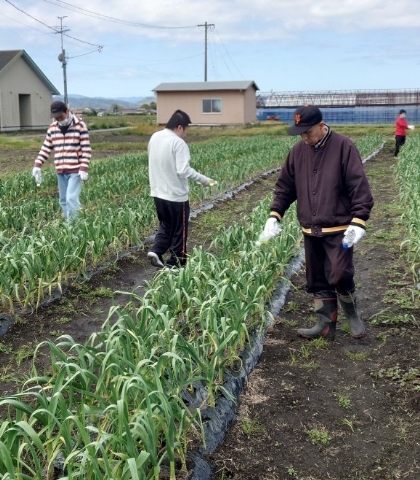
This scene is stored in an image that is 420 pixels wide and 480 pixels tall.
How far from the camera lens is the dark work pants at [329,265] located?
3666mm

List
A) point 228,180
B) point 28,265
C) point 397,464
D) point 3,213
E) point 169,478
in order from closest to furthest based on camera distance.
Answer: point 169,478
point 397,464
point 28,265
point 3,213
point 228,180

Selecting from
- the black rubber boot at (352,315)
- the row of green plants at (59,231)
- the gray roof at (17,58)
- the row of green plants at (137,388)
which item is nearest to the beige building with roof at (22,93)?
the gray roof at (17,58)

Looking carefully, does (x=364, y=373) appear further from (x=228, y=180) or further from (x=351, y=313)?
(x=228, y=180)

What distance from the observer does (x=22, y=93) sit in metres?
31.7

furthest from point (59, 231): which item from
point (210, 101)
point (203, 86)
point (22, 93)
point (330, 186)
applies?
point (203, 86)

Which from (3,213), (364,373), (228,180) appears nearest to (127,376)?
(364,373)

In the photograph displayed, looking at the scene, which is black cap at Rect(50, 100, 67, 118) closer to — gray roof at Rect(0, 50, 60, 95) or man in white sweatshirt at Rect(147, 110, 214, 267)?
man in white sweatshirt at Rect(147, 110, 214, 267)

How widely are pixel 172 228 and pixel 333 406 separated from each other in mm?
2526

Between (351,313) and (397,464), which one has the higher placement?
(351,313)

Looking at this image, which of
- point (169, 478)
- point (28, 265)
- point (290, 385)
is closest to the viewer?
point (169, 478)

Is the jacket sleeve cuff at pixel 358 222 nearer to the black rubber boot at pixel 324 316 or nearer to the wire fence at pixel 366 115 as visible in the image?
the black rubber boot at pixel 324 316

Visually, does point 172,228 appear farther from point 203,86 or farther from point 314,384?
point 203,86

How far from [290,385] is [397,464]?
81cm

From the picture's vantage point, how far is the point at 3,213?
6.12 metres
